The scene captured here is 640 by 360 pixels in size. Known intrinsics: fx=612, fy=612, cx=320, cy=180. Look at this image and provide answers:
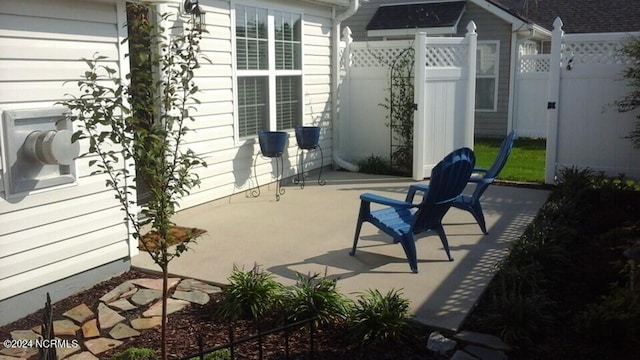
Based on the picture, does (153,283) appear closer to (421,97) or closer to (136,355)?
(136,355)

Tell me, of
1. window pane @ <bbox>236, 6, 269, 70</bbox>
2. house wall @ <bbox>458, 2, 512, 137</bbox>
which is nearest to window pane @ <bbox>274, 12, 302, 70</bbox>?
window pane @ <bbox>236, 6, 269, 70</bbox>

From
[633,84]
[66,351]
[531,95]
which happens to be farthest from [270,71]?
[531,95]

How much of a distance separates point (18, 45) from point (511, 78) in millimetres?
12068

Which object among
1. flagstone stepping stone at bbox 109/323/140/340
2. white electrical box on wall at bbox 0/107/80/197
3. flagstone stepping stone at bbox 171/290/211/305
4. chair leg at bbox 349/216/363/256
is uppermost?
white electrical box on wall at bbox 0/107/80/197

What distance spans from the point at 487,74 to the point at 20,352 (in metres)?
12.9

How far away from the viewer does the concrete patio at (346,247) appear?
4.50 m

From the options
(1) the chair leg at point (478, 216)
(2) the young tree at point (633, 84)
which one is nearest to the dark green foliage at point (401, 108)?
(2) the young tree at point (633, 84)

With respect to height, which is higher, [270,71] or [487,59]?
[487,59]

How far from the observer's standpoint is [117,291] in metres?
4.50

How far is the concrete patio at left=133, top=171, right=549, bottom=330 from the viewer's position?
450 centimetres

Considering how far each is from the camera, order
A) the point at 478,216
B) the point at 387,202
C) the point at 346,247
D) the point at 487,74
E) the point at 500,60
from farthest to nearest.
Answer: the point at 487,74 < the point at 500,60 < the point at 478,216 < the point at 346,247 < the point at 387,202

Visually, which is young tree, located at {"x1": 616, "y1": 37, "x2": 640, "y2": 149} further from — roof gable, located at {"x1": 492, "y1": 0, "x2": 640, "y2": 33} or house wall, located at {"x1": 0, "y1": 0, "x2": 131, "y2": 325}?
roof gable, located at {"x1": 492, "y1": 0, "x2": 640, "y2": 33}

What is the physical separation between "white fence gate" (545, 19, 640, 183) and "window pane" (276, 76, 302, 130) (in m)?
3.47

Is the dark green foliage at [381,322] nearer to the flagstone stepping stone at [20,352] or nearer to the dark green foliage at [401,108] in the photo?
the flagstone stepping stone at [20,352]
